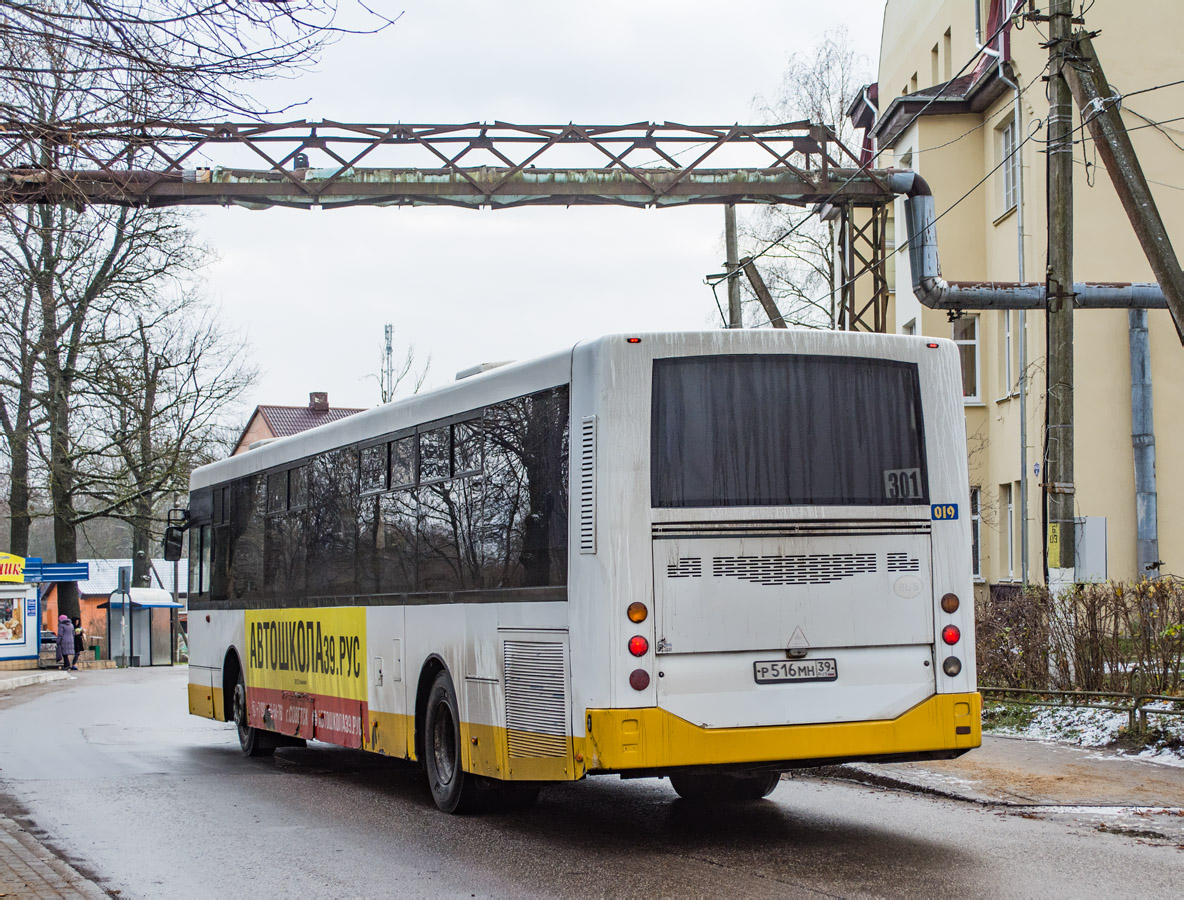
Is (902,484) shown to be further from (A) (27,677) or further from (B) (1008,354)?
(A) (27,677)

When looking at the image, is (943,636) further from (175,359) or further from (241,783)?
(175,359)

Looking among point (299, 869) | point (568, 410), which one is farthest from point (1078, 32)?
point (299, 869)

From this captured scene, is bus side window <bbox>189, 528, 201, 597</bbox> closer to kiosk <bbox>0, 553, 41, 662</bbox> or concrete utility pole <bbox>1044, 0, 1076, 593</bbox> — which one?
concrete utility pole <bbox>1044, 0, 1076, 593</bbox>

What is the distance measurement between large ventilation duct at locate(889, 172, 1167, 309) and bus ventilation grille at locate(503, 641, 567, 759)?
35.5 feet

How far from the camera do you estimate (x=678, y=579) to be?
857 centimetres

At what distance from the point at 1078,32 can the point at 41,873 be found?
1150 cm

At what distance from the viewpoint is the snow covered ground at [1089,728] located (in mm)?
12464

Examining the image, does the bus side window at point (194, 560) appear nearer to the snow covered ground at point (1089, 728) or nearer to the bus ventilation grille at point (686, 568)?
the snow covered ground at point (1089, 728)

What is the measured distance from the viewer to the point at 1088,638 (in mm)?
13938

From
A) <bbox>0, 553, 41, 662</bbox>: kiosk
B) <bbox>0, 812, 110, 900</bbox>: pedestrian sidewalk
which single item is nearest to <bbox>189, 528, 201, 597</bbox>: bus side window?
<bbox>0, 812, 110, 900</bbox>: pedestrian sidewalk

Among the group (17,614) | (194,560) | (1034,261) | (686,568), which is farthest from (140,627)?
(686,568)

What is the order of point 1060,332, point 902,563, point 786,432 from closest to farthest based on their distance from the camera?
point 786,432, point 902,563, point 1060,332

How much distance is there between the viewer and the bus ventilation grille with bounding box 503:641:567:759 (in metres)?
8.94

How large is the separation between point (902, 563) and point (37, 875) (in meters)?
5.18
